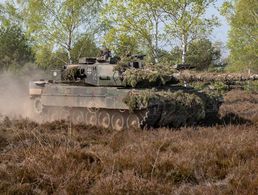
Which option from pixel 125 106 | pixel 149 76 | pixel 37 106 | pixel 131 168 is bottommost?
pixel 131 168

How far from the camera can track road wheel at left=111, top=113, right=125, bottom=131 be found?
1369cm

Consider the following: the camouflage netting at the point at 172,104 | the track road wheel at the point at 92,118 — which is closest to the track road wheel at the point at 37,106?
the track road wheel at the point at 92,118

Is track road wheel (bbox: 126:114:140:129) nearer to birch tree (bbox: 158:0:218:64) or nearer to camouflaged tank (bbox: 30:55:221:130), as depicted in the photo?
camouflaged tank (bbox: 30:55:221:130)

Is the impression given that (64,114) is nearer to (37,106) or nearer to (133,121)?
(37,106)

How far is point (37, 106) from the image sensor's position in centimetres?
1714

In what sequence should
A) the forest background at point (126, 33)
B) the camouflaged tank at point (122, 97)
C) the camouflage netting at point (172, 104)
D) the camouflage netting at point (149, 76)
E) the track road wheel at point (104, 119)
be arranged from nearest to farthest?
the camouflage netting at point (172, 104) < the camouflaged tank at point (122, 97) < the camouflage netting at point (149, 76) < the track road wheel at point (104, 119) < the forest background at point (126, 33)

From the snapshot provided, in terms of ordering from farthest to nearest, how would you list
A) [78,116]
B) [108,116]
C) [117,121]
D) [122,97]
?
[78,116]
[108,116]
[117,121]
[122,97]

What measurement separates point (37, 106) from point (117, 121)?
453 cm

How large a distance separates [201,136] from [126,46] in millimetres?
16407

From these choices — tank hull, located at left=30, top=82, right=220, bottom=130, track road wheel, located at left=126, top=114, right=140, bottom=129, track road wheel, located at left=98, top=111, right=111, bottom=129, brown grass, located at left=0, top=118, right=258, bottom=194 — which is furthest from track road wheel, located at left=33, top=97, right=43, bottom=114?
brown grass, located at left=0, top=118, right=258, bottom=194

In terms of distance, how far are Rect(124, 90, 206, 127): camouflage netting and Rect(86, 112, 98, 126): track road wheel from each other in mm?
1823

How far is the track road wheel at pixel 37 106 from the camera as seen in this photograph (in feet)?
55.2

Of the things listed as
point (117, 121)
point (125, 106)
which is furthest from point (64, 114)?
point (125, 106)

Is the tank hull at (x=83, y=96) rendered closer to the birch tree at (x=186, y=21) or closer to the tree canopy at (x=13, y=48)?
the birch tree at (x=186, y=21)
